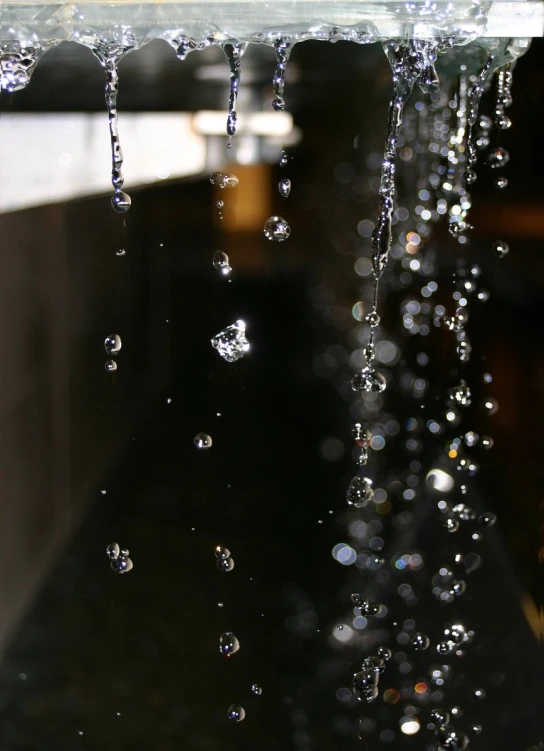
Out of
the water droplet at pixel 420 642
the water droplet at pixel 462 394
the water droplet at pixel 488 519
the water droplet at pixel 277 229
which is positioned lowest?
the water droplet at pixel 420 642

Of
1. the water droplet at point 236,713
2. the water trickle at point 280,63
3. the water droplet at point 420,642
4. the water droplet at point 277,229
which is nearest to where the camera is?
the water trickle at point 280,63

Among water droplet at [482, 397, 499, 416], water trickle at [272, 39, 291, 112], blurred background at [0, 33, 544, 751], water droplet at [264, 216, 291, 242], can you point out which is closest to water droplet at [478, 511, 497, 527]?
blurred background at [0, 33, 544, 751]

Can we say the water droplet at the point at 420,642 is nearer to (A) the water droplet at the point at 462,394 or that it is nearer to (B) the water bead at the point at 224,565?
(B) the water bead at the point at 224,565

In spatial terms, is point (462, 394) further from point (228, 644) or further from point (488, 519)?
point (228, 644)

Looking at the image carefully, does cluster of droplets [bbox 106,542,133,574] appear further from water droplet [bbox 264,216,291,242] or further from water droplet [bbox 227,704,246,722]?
water droplet [bbox 264,216,291,242]

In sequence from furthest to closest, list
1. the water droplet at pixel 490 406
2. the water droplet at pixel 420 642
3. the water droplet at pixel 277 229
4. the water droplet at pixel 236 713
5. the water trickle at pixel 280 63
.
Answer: the water droplet at pixel 490 406
the water droplet at pixel 420 642
the water droplet at pixel 236 713
the water droplet at pixel 277 229
the water trickle at pixel 280 63

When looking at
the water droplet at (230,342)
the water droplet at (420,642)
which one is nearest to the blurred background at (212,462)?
the water droplet at (420,642)
